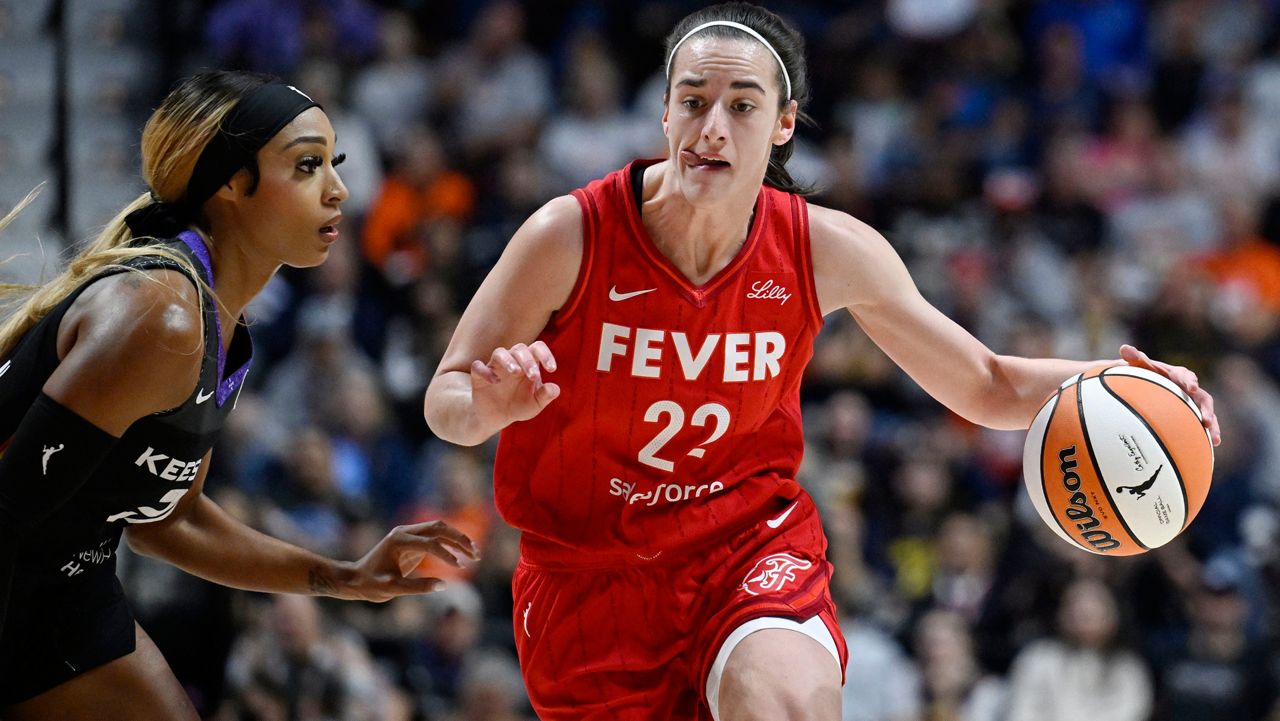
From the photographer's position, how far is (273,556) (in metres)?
3.84

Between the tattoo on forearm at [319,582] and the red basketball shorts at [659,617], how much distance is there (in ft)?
1.85

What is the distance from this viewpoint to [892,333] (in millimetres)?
3834

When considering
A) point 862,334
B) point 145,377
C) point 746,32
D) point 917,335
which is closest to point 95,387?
point 145,377

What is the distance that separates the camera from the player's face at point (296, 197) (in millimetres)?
3484

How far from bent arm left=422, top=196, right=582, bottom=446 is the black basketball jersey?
1.67 feet

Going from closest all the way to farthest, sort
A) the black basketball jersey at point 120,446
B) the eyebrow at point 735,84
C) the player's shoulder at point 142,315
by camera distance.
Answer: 1. the player's shoulder at point 142,315
2. the black basketball jersey at point 120,446
3. the eyebrow at point 735,84

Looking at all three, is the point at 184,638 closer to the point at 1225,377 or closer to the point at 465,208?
the point at 465,208

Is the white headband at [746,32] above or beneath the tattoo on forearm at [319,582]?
above

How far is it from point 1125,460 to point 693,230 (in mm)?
1194

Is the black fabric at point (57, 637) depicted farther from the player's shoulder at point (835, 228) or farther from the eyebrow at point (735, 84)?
the player's shoulder at point (835, 228)

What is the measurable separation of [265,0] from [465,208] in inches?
73.0

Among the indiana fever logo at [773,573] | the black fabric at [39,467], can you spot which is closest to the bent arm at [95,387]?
the black fabric at [39,467]

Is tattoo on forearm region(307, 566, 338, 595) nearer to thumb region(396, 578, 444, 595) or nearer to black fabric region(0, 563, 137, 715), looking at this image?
thumb region(396, 578, 444, 595)

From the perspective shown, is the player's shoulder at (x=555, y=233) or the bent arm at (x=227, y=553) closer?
the player's shoulder at (x=555, y=233)
